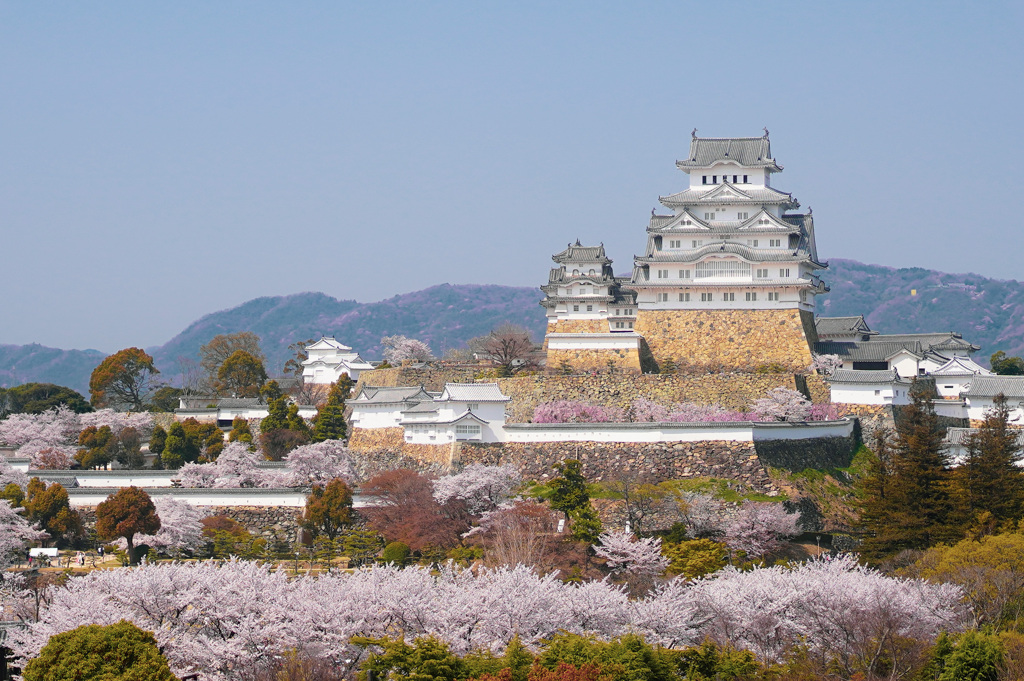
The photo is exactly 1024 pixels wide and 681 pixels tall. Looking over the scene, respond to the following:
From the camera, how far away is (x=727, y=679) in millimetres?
25266

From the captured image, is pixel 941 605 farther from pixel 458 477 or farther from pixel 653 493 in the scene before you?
pixel 458 477

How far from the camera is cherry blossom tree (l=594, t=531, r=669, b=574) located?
35094mm

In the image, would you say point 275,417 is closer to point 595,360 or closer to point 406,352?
point 595,360

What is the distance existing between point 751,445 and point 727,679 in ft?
52.5

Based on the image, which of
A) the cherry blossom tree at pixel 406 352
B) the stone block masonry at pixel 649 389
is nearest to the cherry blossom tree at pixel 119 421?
the cherry blossom tree at pixel 406 352

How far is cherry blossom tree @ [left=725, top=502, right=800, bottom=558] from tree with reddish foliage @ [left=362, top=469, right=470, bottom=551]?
7.81 metres

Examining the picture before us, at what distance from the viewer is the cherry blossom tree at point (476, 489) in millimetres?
39625

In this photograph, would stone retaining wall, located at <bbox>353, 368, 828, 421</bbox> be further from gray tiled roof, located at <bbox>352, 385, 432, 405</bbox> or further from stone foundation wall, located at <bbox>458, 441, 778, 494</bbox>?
stone foundation wall, located at <bbox>458, 441, 778, 494</bbox>

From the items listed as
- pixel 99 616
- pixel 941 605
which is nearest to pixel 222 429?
pixel 99 616

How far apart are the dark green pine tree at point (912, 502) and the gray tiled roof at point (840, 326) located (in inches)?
574

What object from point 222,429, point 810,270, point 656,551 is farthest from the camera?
point 222,429

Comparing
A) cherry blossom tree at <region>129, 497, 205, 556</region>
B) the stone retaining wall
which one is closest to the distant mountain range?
the stone retaining wall

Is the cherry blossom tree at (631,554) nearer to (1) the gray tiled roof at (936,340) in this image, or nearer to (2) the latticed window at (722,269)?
(2) the latticed window at (722,269)

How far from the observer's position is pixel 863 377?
151 ft
